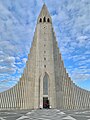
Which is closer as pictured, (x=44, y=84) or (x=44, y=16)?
(x=44, y=84)

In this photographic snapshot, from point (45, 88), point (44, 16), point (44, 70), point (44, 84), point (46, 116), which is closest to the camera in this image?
point (46, 116)

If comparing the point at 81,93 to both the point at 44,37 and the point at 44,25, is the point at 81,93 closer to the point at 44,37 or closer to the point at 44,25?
the point at 44,37

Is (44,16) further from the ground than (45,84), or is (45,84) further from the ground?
(44,16)

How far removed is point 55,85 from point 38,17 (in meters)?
23.7

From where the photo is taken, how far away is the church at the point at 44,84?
44.3m

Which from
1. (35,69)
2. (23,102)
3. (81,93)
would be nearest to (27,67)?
(35,69)

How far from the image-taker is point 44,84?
4466cm

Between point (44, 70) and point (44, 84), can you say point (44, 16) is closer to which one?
point (44, 70)

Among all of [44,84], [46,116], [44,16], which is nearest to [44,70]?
[44,84]

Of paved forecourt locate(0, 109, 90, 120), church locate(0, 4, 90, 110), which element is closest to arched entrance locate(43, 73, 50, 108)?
church locate(0, 4, 90, 110)

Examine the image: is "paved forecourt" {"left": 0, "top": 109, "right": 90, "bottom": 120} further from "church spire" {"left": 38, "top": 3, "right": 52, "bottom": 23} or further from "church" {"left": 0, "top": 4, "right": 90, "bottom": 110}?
"church spire" {"left": 38, "top": 3, "right": 52, "bottom": 23}

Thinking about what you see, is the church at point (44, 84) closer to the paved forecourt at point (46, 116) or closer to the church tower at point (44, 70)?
the church tower at point (44, 70)

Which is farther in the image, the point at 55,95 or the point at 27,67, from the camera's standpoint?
the point at 27,67

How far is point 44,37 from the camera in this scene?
160 feet
